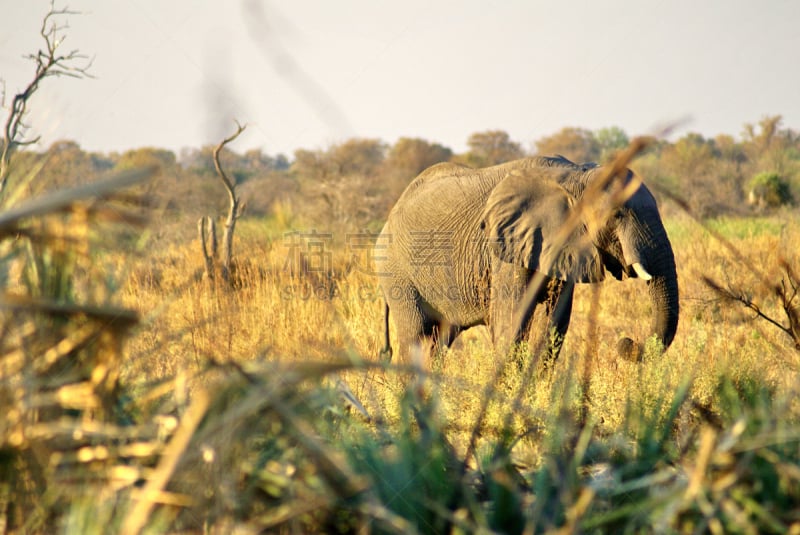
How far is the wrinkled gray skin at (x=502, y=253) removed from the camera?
5.25 m

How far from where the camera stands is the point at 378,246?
7203 millimetres

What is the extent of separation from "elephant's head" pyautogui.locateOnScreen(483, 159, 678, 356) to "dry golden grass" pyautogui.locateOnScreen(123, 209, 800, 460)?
1.34 feet

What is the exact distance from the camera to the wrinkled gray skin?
5246 millimetres

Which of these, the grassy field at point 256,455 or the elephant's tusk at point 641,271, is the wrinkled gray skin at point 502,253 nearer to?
the elephant's tusk at point 641,271

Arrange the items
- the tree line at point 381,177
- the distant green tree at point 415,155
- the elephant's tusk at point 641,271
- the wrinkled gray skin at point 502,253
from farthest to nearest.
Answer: the distant green tree at point 415,155 < the tree line at point 381,177 < the wrinkled gray skin at point 502,253 < the elephant's tusk at point 641,271

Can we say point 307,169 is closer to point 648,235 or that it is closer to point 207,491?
point 648,235

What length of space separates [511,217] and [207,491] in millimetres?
4679

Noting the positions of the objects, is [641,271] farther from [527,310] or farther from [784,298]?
[784,298]

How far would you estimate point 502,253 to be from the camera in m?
5.99

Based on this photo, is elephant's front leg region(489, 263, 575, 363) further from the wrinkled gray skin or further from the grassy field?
the grassy field

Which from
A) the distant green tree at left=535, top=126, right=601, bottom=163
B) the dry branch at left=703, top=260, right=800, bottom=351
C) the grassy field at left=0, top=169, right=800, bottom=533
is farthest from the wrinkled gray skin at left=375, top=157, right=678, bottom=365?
the distant green tree at left=535, top=126, right=601, bottom=163

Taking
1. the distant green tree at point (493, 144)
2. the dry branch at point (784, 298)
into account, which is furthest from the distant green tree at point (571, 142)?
the dry branch at point (784, 298)

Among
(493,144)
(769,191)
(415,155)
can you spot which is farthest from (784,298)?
(493,144)

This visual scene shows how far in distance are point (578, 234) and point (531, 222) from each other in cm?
39
